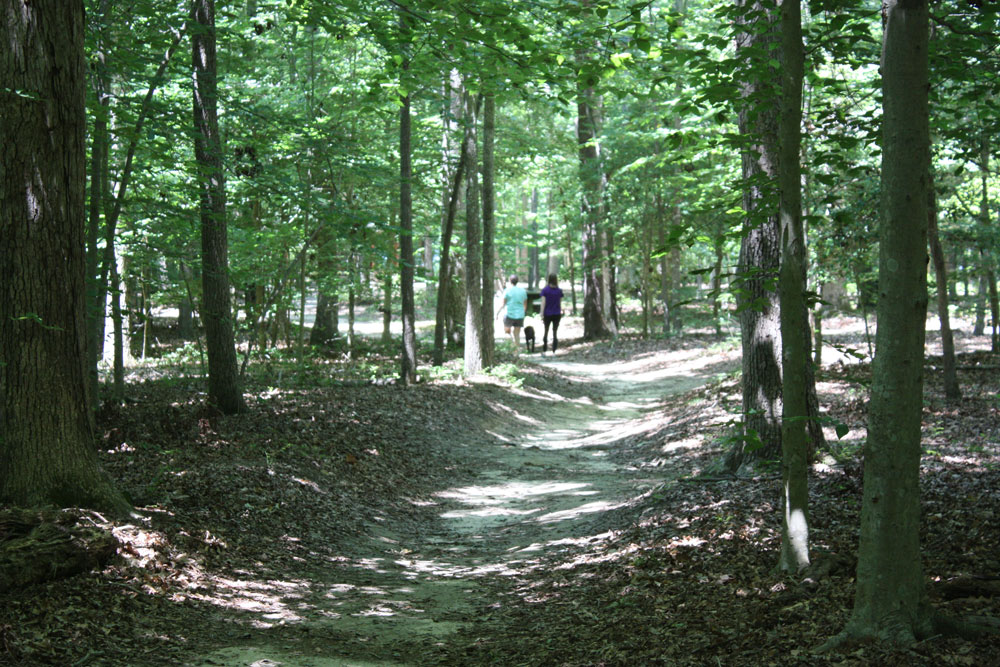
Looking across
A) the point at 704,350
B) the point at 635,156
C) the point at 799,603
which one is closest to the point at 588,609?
the point at 799,603

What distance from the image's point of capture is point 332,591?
5.73 metres

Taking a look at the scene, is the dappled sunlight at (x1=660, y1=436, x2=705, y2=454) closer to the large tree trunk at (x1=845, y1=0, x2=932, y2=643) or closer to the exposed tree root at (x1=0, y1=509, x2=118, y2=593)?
the large tree trunk at (x1=845, y1=0, x2=932, y2=643)

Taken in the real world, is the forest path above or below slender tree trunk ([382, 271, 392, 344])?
below

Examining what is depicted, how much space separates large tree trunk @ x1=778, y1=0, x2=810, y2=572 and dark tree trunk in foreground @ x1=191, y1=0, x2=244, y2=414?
6.86m

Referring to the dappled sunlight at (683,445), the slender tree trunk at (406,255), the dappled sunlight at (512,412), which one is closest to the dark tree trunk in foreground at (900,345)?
the dappled sunlight at (683,445)

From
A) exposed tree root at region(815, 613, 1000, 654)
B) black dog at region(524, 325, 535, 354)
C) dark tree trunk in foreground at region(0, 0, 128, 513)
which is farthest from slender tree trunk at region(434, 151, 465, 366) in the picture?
exposed tree root at region(815, 613, 1000, 654)

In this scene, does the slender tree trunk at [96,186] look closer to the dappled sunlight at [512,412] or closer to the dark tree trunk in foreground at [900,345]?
the dappled sunlight at [512,412]

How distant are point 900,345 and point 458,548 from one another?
482 cm

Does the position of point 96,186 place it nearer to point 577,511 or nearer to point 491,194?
point 577,511

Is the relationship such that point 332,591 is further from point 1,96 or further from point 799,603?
point 1,96

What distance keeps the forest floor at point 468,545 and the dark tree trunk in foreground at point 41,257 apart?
0.65 meters

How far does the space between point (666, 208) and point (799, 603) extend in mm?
20195

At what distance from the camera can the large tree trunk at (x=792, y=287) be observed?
4.18 metres

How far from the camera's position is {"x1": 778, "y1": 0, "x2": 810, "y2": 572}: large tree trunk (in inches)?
165
